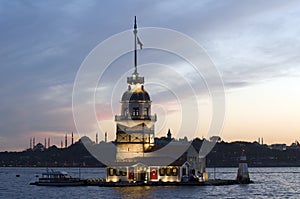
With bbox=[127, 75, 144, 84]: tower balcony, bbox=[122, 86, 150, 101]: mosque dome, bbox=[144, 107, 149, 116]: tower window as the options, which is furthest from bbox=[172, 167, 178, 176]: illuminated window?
bbox=[127, 75, 144, 84]: tower balcony

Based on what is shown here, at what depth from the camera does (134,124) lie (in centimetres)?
10062

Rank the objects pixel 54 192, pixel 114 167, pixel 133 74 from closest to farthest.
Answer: pixel 54 192 → pixel 114 167 → pixel 133 74

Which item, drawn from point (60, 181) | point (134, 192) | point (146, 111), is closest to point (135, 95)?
point (146, 111)

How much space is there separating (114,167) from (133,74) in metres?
16.6

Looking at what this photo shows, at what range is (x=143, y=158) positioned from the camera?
98.1m

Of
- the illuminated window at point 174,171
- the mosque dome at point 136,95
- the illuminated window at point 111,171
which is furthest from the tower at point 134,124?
the illuminated window at point 174,171

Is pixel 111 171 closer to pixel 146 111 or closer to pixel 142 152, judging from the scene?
pixel 142 152

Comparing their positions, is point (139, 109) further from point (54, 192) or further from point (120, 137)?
point (54, 192)

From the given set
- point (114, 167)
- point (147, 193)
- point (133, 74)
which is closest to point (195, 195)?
point (147, 193)

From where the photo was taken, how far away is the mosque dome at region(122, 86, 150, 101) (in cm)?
10225

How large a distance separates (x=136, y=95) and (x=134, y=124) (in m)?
4.97

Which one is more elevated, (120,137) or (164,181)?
(120,137)

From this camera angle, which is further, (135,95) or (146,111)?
(135,95)

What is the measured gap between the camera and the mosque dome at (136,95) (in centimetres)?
10225
